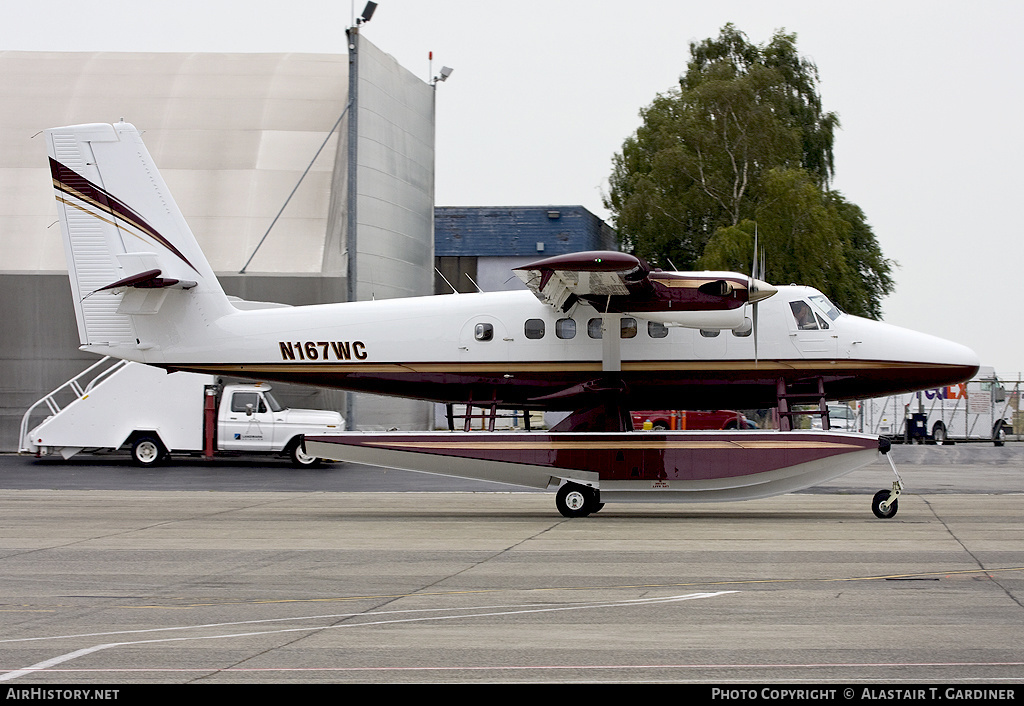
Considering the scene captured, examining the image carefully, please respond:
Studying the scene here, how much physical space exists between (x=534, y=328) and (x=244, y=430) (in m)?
12.6

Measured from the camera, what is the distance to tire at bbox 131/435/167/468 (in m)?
26.6

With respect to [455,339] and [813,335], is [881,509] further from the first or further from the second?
[455,339]

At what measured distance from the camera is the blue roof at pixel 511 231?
43.0m

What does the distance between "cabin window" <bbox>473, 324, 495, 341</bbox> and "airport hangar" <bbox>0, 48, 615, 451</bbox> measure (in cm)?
1332

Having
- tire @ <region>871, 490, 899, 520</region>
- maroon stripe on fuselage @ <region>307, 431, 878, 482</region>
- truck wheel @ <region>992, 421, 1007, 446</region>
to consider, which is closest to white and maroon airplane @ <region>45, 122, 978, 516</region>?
maroon stripe on fuselage @ <region>307, 431, 878, 482</region>

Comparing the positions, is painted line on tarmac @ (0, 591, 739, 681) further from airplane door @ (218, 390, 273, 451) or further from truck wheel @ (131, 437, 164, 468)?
truck wheel @ (131, 437, 164, 468)

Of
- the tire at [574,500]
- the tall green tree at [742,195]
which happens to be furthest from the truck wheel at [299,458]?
the tall green tree at [742,195]

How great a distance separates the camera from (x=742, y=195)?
152 ft

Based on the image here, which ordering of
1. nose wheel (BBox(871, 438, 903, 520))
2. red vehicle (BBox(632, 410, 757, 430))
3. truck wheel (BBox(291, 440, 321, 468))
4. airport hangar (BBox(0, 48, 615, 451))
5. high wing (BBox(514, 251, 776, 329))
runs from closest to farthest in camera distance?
nose wheel (BBox(871, 438, 903, 520)), high wing (BBox(514, 251, 776, 329)), truck wheel (BBox(291, 440, 321, 468)), airport hangar (BBox(0, 48, 615, 451)), red vehicle (BBox(632, 410, 757, 430))

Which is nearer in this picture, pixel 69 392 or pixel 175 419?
pixel 175 419

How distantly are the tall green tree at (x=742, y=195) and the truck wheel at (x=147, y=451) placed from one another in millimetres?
23279

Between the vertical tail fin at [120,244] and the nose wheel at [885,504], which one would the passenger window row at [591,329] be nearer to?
the nose wheel at [885,504]

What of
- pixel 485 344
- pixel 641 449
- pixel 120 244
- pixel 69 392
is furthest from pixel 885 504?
pixel 69 392
